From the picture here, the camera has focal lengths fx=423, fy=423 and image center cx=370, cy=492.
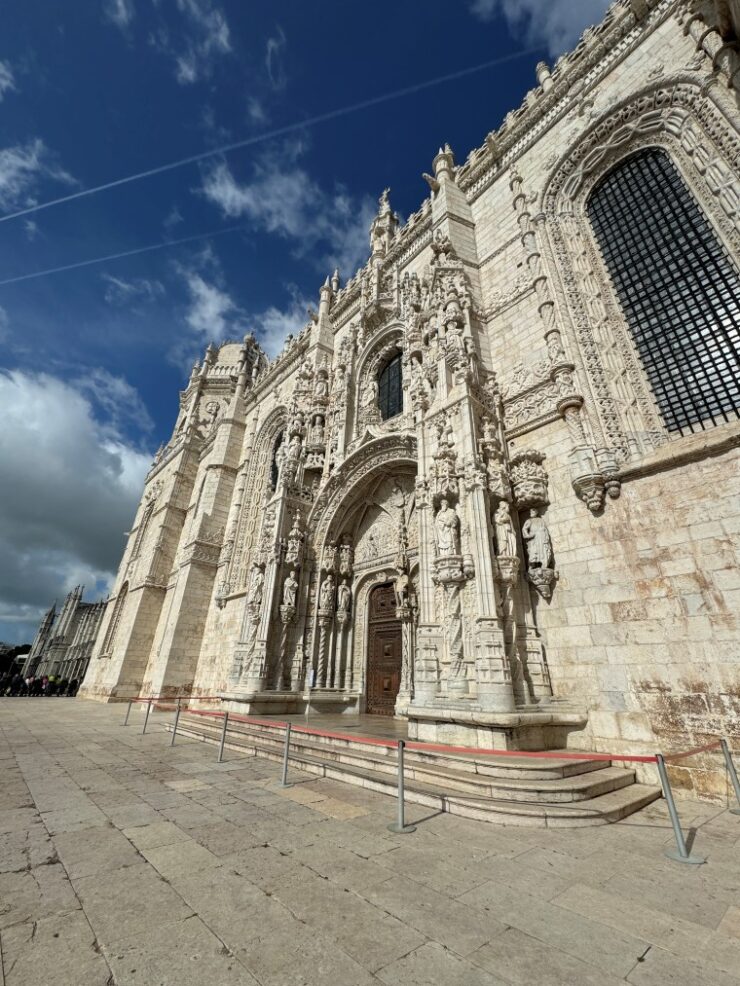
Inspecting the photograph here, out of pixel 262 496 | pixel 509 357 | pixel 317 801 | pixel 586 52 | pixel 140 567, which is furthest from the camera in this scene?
pixel 140 567

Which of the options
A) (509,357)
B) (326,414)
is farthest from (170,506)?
(509,357)

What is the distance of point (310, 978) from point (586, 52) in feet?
61.2

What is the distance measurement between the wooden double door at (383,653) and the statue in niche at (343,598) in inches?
28.1

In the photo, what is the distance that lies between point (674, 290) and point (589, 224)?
353cm

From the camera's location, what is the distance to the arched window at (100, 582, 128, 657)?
23.4 m

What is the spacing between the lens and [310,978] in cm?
200

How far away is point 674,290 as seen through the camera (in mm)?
8594

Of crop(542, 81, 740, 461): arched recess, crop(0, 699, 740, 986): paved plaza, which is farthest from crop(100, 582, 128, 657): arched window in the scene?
crop(542, 81, 740, 461): arched recess

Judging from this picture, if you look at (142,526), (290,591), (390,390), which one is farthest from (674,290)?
(142,526)

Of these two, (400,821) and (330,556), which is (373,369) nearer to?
(330,556)

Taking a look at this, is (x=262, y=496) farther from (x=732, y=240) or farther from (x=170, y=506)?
(x=732, y=240)

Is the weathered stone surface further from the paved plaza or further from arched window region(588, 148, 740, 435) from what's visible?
arched window region(588, 148, 740, 435)

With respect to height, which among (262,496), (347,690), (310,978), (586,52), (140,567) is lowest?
(310,978)

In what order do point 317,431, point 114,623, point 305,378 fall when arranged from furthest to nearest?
point 114,623
point 305,378
point 317,431
